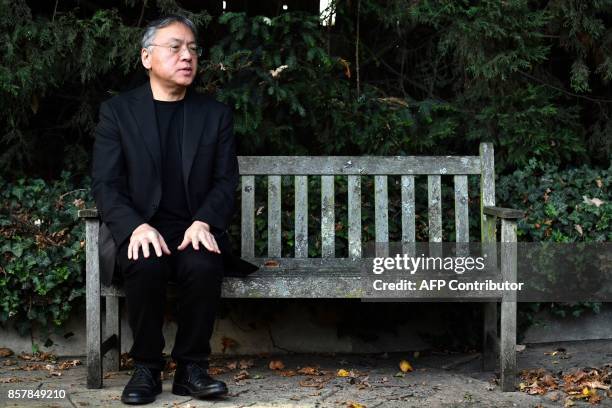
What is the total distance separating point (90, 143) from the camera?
22.3 feet

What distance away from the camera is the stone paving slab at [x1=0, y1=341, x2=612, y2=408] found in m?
4.34

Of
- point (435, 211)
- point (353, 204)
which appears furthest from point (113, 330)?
point (435, 211)

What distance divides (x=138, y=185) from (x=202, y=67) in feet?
4.98

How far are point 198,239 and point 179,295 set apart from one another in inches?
11.4

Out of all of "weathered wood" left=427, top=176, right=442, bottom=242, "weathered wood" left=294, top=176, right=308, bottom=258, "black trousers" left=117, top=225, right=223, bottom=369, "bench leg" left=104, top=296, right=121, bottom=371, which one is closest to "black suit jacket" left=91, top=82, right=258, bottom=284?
"black trousers" left=117, top=225, right=223, bottom=369

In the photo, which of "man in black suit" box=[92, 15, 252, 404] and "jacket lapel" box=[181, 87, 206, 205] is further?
"jacket lapel" box=[181, 87, 206, 205]

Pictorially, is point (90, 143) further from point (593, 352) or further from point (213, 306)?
point (593, 352)

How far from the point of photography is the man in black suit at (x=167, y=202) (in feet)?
13.9

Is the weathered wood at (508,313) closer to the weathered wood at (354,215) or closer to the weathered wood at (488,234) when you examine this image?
the weathered wood at (488,234)

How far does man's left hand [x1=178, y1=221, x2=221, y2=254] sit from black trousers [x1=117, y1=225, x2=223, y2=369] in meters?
0.03

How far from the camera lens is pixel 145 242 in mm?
4184

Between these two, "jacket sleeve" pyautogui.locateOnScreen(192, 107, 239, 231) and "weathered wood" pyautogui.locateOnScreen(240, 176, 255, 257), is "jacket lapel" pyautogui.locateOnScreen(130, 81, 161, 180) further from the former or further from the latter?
"weathered wood" pyautogui.locateOnScreen(240, 176, 255, 257)

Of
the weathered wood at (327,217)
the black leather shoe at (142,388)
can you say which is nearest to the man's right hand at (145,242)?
the black leather shoe at (142,388)

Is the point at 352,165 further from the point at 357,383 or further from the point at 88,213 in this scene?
the point at 88,213
